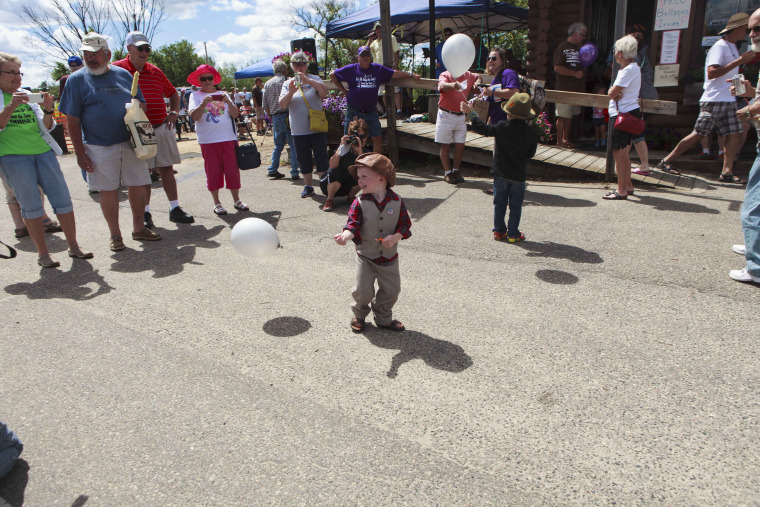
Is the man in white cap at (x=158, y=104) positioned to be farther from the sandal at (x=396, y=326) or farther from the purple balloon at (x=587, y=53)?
the purple balloon at (x=587, y=53)

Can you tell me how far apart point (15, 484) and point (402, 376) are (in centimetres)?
195

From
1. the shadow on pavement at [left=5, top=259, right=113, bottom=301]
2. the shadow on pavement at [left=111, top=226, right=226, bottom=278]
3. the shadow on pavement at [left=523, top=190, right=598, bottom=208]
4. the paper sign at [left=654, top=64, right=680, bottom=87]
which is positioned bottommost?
the shadow on pavement at [left=5, top=259, right=113, bottom=301]

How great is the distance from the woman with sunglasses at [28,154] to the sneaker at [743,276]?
6.08 meters

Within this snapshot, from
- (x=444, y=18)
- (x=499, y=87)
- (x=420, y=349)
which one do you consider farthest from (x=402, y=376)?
(x=444, y=18)

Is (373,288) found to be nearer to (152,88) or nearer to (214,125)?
(214,125)

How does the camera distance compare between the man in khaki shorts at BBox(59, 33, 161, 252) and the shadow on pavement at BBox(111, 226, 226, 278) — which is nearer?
the man in khaki shorts at BBox(59, 33, 161, 252)

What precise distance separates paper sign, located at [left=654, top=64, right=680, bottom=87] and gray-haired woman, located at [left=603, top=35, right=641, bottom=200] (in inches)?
123

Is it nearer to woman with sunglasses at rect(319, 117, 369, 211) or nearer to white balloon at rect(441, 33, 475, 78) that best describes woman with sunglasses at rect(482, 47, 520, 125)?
white balloon at rect(441, 33, 475, 78)

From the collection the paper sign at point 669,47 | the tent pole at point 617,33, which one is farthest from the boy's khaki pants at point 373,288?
the paper sign at point 669,47

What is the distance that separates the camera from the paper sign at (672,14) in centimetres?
838

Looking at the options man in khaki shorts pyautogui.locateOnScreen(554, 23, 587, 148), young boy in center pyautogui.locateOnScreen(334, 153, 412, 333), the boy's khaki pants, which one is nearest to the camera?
young boy in center pyautogui.locateOnScreen(334, 153, 412, 333)

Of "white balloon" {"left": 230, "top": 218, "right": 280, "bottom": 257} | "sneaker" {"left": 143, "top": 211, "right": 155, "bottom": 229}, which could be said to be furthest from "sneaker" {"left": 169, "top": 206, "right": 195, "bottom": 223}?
"white balloon" {"left": 230, "top": 218, "right": 280, "bottom": 257}

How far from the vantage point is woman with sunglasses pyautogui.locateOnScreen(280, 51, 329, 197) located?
7129 millimetres

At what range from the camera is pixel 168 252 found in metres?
5.53
